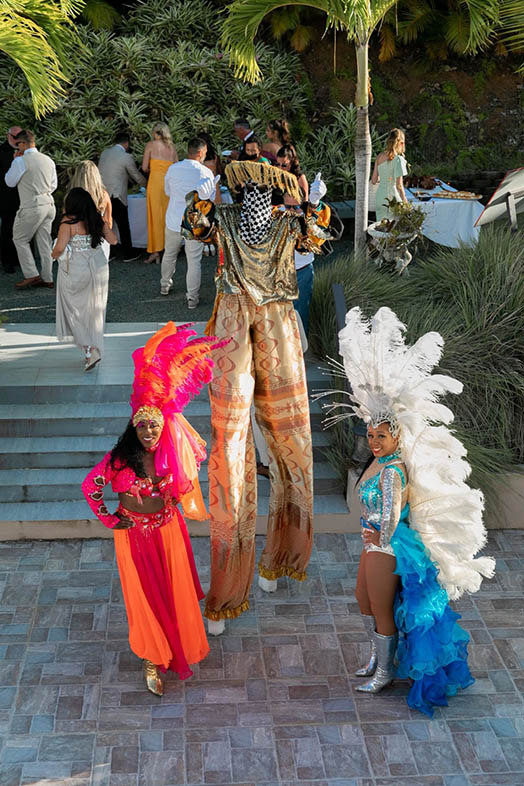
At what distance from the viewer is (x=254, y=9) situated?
8.07 m

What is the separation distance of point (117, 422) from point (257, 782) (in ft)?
10.9

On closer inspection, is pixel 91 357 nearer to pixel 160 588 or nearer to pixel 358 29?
pixel 160 588

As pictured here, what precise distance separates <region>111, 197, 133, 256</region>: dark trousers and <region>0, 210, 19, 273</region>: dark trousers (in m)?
1.35

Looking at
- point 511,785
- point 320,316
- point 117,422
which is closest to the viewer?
point 511,785

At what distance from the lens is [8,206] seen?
10.5 meters

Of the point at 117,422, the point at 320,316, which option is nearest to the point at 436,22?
the point at 320,316

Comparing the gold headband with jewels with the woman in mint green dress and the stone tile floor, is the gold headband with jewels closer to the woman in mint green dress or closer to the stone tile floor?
the stone tile floor

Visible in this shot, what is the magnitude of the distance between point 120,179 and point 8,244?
171 centimetres

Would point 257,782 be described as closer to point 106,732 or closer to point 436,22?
point 106,732

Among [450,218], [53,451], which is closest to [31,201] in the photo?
[53,451]

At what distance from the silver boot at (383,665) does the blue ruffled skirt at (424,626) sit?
0.24 ft

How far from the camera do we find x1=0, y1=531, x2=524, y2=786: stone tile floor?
418 cm

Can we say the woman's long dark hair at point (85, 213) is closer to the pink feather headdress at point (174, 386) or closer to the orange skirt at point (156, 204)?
the pink feather headdress at point (174, 386)

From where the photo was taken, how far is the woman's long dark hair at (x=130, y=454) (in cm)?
441
